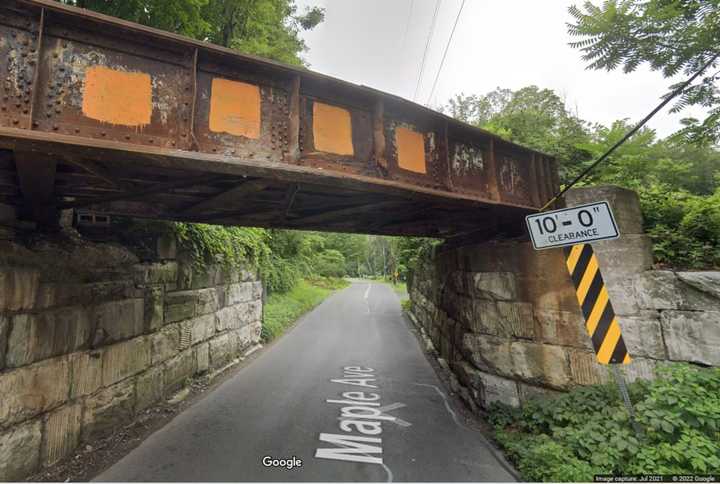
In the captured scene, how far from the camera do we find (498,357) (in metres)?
5.55

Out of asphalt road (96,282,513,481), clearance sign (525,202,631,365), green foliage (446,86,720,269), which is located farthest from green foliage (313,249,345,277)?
clearance sign (525,202,631,365)

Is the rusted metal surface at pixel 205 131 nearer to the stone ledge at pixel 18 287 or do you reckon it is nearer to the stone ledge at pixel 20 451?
the stone ledge at pixel 18 287

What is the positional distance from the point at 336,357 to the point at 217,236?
4.65 metres

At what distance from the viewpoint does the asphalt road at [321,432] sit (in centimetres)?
386

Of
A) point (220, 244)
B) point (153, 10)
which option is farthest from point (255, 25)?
point (220, 244)

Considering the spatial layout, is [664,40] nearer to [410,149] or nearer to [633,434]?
[410,149]

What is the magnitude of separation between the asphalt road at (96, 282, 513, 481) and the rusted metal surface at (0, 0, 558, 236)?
11.0 feet

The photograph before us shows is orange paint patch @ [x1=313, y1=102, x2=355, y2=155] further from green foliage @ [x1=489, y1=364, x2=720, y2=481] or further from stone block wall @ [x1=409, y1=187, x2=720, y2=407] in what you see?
green foliage @ [x1=489, y1=364, x2=720, y2=481]

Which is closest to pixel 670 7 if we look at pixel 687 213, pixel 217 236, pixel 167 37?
pixel 687 213

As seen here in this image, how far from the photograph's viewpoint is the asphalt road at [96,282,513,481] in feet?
12.7

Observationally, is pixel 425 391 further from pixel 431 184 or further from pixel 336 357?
pixel 431 184

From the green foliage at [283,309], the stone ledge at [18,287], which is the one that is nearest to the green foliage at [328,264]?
the green foliage at [283,309]

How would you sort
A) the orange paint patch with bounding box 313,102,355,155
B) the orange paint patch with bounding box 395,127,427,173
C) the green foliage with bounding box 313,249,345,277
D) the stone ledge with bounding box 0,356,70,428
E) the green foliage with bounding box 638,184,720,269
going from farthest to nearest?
the green foliage with bounding box 313,249,345,277 < the green foliage with bounding box 638,184,720,269 < the orange paint patch with bounding box 395,127,427,173 < the orange paint patch with bounding box 313,102,355,155 < the stone ledge with bounding box 0,356,70,428

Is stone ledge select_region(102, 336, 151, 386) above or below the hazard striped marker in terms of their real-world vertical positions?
below
